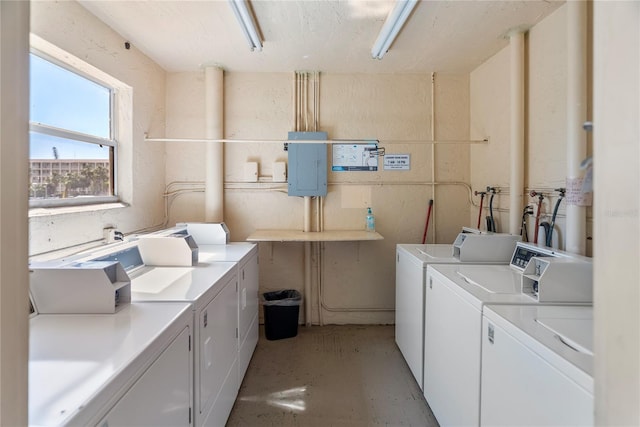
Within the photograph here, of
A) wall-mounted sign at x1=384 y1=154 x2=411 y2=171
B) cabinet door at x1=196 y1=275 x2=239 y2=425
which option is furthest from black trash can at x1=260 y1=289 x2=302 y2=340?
wall-mounted sign at x1=384 y1=154 x2=411 y2=171

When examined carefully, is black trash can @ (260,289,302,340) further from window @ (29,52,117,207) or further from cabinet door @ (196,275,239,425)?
window @ (29,52,117,207)

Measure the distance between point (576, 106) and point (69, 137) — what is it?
3.07 m

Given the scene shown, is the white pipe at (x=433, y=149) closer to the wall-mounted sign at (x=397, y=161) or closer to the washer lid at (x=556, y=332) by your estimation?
the wall-mounted sign at (x=397, y=161)

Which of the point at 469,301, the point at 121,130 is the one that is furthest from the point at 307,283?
the point at 121,130

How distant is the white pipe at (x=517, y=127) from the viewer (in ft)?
8.11

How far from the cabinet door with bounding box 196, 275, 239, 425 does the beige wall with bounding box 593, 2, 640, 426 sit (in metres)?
1.40

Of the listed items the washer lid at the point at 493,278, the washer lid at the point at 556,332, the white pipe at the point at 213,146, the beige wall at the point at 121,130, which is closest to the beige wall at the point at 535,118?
the washer lid at the point at 493,278

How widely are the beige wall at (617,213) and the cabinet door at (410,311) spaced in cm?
178

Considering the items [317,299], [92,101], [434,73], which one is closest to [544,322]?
[317,299]

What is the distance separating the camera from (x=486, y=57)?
293cm

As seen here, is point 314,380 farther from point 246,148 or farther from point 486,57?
point 486,57

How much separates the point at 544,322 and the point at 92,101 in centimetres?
299

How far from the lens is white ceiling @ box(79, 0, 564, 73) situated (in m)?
2.14

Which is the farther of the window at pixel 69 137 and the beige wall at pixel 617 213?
the window at pixel 69 137
